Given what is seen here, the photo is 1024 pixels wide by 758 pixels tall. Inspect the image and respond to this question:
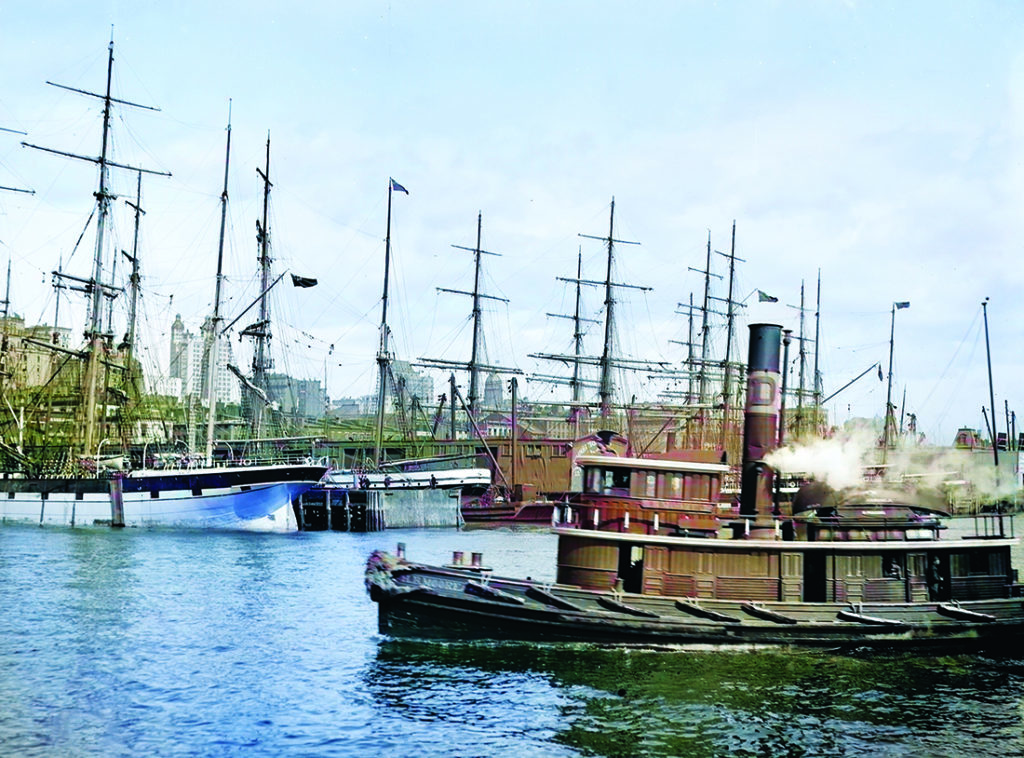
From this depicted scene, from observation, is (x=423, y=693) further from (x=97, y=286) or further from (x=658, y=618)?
(x=97, y=286)

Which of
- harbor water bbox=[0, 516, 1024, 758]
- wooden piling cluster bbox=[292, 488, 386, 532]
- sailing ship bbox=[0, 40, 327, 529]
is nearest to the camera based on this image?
harbor water bbox=[0, 516, 1024, 758]

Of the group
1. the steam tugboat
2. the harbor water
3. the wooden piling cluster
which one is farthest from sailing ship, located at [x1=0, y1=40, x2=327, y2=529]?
the steam tugboat

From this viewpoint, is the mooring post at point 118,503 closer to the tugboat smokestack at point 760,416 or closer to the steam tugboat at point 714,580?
the steam tugboat at point 714,580

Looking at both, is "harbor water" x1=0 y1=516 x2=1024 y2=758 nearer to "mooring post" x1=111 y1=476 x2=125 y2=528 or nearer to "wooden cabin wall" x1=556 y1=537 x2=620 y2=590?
"wooden cabin wall" x1=556 y1=537 x2=620 y2=590

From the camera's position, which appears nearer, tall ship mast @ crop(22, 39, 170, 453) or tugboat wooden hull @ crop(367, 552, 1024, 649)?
tugboat wooden hull @ crop(367, 552, 1024, 649)

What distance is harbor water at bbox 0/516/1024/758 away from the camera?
18188 mm

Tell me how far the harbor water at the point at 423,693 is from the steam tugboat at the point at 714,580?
2.17 ft

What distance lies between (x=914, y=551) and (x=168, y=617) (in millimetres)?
21379

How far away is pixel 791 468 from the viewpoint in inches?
1050

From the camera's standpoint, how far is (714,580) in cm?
2522

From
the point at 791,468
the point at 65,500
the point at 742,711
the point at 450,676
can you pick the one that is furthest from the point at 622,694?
the point at 65,500

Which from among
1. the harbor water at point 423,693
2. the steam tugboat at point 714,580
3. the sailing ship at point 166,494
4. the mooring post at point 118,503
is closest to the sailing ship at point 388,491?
the sailing ship at point 166,494

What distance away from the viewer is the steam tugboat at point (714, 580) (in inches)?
958

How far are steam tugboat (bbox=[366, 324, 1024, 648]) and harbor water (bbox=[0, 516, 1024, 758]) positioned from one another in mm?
661
